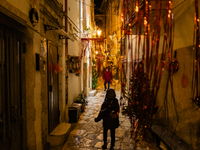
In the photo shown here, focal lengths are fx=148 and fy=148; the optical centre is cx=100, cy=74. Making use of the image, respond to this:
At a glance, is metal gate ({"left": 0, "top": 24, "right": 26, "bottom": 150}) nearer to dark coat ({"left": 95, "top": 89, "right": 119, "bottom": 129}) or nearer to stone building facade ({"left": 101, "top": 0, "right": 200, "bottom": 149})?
dark coat ({"left": 95, "top": 89, "right": 119, "bottom": 129})

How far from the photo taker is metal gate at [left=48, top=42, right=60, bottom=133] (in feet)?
17.4

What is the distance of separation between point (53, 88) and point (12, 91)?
8.00ft

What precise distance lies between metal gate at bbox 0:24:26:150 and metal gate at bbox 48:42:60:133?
A: 66.2 inches

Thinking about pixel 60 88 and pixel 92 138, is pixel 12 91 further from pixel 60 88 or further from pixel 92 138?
pixel 92 138

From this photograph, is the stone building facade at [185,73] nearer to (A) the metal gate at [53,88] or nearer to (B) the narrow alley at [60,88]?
(B) the narrow alley at [60,88]

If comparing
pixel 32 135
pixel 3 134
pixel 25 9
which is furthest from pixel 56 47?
pixel 3 134

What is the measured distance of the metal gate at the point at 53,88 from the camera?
5.32 meters

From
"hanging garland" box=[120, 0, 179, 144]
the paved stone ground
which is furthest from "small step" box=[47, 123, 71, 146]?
"hanging garland" box=[120, 0, 179, 144]

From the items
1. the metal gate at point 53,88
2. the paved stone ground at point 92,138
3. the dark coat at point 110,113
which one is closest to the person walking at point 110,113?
the dark coat at point 110,113

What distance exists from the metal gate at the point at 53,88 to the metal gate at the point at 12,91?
1683mm

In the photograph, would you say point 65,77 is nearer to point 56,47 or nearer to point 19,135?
point 56,47

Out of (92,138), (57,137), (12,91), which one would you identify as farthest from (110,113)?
(12,91)

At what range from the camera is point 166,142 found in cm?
400

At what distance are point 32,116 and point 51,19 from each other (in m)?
3.47
